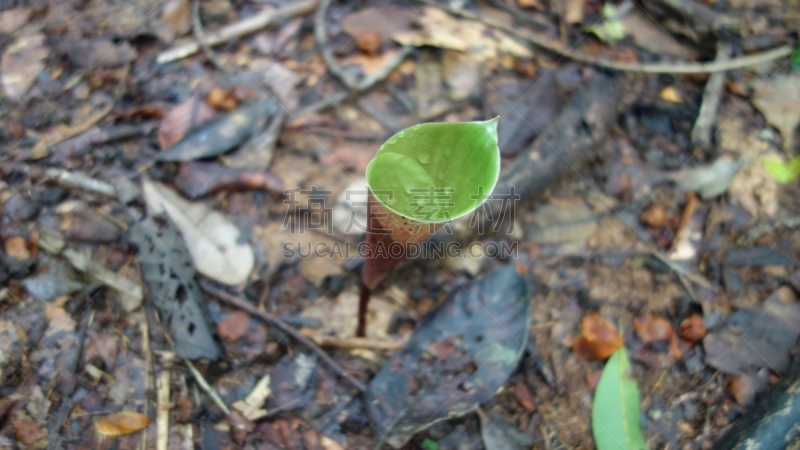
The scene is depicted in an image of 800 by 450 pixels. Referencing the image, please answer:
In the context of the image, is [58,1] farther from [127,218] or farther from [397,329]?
[397,329]

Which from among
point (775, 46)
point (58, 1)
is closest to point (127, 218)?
point (58, 1)

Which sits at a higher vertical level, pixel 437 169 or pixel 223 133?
pixel 437 169

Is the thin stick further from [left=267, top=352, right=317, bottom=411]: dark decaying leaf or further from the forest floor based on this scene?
[left=267, top=352, right=317, bottom=411]: dark decaying leaf

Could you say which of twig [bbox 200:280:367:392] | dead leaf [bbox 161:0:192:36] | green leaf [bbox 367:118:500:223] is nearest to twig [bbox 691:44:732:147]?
green leaf [bbox 367:118:500:223]

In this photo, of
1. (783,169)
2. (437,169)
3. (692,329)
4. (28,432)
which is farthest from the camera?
(783,169)

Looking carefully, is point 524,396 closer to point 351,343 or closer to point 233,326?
point 351,343

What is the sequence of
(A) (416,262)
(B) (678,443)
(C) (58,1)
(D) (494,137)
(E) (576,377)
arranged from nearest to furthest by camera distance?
(D) (494,137)
(B) (678,443)
(E) (576,377)
(A) (416,262)
(C) (58,1)

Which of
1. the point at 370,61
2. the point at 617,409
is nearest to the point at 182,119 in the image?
the point at 370,61
